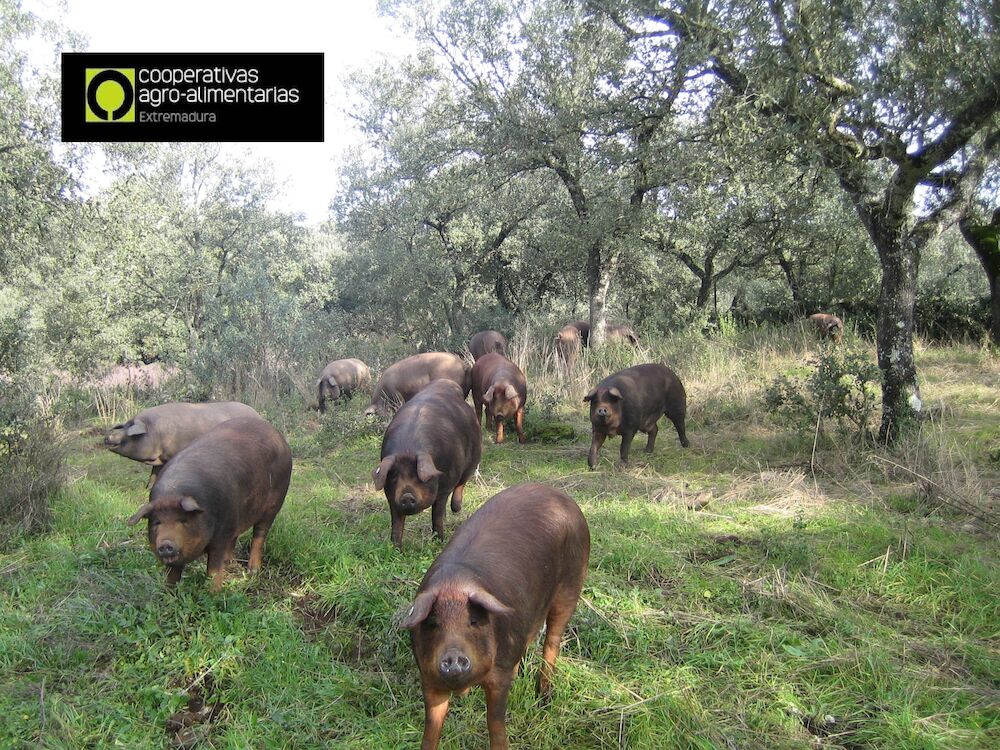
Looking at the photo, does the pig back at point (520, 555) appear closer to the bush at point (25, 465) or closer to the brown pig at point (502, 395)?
the bush at point (25, 465)

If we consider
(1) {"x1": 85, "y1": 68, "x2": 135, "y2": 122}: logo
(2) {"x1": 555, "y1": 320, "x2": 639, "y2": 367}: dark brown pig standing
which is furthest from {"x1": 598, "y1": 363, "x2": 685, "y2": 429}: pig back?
(1) {"x1": 85, "y1": 68, "x2": 135, "y2": 122}: logo

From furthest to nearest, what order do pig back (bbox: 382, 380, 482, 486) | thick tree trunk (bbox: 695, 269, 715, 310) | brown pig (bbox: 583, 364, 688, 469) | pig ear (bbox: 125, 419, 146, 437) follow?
thick tree trunk (bbox: 695, 269, 715, 310)
brown pig (bbox: 583, 364, 688, 469)
pig ear (bbox: 125, 419, 146, 437)
pig back (bbox: 382, 380, 482, 486)

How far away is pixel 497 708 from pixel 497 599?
1.61 feet

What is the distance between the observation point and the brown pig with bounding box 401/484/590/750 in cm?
281

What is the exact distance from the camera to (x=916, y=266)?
7.71 meters

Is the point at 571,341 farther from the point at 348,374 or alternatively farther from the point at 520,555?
the point at 520,555

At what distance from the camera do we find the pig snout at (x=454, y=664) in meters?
2.66

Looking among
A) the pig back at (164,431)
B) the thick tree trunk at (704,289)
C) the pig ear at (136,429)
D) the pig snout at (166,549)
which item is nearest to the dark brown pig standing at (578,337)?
the thick tree trunk at (704,289)

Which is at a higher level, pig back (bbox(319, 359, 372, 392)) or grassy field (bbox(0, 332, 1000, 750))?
pig back (bbox(319, 359, 372, 392))

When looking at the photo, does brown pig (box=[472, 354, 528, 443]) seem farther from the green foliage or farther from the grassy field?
the green foliage

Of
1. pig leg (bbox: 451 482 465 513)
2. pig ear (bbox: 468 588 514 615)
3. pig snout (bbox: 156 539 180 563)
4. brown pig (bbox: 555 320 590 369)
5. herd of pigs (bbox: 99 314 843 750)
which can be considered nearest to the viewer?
pig ear (bbox: 468 588 514 615)

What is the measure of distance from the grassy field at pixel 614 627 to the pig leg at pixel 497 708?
0.27 metres

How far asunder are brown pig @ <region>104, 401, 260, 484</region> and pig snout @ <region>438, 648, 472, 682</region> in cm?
522

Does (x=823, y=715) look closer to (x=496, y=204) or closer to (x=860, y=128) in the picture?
(x=860, y=128)
